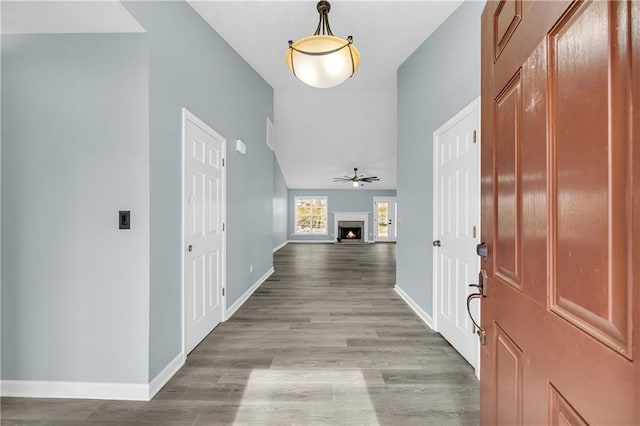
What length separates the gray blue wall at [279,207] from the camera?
29.8 feet

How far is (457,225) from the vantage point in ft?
8.02

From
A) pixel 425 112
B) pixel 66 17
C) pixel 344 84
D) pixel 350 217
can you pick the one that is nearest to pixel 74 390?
pixel 66 17

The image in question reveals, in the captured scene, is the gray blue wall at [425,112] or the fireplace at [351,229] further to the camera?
the fireplace at [351,229]

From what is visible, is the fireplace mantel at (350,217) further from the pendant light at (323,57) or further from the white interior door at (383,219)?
the pendant light at (323,57)

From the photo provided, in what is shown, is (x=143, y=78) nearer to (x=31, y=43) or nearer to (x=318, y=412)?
(x=31, y=43)

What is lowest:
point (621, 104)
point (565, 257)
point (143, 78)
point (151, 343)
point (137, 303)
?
point (151, 343)

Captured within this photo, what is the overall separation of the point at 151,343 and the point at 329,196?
9664 millimetres

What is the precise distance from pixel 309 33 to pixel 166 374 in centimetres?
327

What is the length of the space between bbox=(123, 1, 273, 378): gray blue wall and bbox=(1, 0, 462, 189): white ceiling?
0.20m

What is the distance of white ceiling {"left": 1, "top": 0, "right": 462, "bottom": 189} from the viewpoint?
5.66ft

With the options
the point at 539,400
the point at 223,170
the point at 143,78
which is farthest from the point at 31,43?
the point at 539,400

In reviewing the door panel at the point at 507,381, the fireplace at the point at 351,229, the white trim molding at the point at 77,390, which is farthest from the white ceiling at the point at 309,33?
the fireplace at the point at 351,229

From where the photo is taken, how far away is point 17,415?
5.64 ft

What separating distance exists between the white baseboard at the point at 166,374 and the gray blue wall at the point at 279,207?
6824mm
